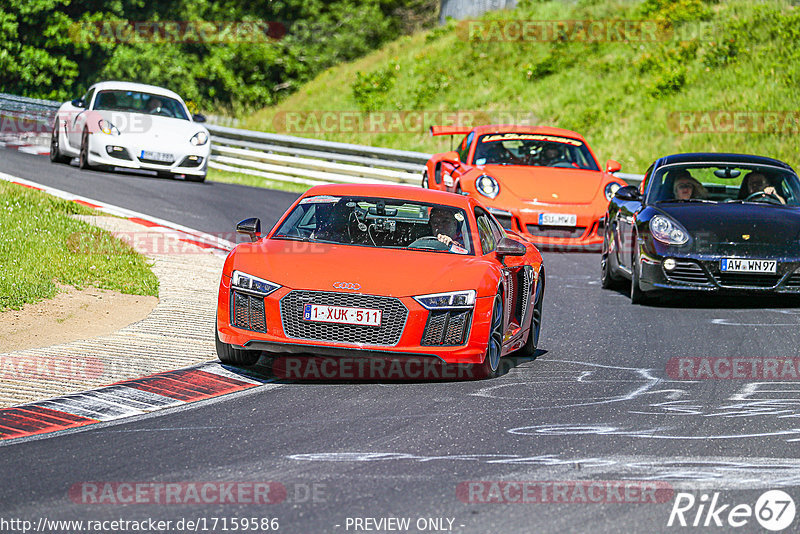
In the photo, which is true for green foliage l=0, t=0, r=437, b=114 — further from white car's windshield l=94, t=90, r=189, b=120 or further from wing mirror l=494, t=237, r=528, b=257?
wing mirror l=494, t=237, r=528, b=257

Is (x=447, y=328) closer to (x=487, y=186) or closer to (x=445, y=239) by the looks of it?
(x=445, y=239)

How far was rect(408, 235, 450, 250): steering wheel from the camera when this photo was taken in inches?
350

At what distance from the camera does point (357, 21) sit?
44938 millimetres

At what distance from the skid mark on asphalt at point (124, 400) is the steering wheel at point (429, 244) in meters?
1.52

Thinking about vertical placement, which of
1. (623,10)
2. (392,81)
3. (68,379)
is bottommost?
(68,379)

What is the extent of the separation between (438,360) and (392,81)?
29813 millimetres

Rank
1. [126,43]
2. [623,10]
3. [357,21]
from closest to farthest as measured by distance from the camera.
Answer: [623,10]
[126,43]
[357,21]

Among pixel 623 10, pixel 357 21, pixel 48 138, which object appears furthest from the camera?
pixel 357 21

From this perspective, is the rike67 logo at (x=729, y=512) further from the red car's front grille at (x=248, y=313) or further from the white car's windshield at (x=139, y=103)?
the white car's windshield at (x=139, y=103)

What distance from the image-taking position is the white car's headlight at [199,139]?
2056 cm

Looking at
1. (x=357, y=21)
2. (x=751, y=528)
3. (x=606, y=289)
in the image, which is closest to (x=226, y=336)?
(x=751, y=528)

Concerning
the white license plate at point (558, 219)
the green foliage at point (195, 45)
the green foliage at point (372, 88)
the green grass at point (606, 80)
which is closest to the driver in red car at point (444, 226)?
the white license plate at point (558, 219)

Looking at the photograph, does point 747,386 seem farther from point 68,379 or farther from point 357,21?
point 357,21

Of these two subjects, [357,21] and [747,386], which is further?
[357,21]
